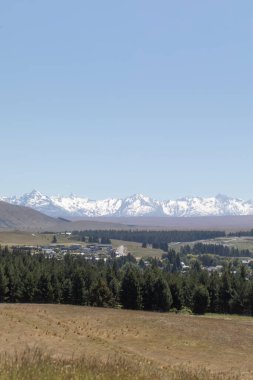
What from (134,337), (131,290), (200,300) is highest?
(134,337)

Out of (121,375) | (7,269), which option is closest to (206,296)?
(7,269)

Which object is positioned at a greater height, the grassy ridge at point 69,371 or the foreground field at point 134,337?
the grassy ridge at point 69,371

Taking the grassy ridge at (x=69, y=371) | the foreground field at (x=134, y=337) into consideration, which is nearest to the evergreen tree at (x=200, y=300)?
the foreground field at (x=134, y=337)

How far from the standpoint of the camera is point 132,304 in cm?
11238

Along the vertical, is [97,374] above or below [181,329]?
above

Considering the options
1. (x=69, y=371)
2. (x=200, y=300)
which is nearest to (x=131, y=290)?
(x=200, y=300)

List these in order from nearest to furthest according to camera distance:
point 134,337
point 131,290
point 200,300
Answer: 1. point 134,337
2. point 200,300
3. point 131,290

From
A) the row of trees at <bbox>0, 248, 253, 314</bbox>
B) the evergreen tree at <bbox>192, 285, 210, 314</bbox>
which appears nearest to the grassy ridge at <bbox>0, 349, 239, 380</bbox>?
the row of trees at <bbox>0, 248, 253, 314</bbox>

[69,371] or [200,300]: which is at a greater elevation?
[69,371]

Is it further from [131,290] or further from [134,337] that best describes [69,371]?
[131,290]

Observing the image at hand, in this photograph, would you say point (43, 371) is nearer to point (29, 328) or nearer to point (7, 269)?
point (29, 328)

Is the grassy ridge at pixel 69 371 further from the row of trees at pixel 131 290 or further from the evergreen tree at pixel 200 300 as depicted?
the evergreen tree at pixel 200 300

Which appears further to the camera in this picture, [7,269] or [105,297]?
[7,269]

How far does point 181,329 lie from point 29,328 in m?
20.8
